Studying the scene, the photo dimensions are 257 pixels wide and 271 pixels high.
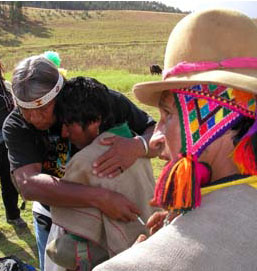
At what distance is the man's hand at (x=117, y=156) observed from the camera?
79.8 inches

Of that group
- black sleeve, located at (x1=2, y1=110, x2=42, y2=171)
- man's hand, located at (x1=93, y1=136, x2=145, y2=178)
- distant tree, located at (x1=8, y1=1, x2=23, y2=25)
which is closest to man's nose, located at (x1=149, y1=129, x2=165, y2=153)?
man's hand, located at (x1=93, y1=136, x2=145, y2=178)

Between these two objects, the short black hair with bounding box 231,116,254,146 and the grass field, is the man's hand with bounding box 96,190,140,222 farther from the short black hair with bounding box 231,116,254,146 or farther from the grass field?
the grass field

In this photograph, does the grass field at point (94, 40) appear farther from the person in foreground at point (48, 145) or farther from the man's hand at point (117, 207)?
the man's hand at point (117, 207)

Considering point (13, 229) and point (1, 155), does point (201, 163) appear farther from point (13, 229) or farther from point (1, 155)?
point (13, 229)

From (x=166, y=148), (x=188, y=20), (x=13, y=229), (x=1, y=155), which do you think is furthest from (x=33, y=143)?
(x=13, y=229)

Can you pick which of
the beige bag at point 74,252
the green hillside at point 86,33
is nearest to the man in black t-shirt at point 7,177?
the beige bag at point 74,252

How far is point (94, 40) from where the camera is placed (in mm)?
58844

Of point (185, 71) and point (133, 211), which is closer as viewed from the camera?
point (185, 71)

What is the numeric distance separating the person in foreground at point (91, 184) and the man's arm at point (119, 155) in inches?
1.0

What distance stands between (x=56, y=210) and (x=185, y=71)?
1.02 meters

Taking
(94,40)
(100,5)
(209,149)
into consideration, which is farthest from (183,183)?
(100,5)

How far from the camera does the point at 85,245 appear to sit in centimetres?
205

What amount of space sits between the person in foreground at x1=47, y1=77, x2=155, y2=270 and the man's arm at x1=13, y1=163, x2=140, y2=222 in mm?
39

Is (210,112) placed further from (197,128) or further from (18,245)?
(18,245)
